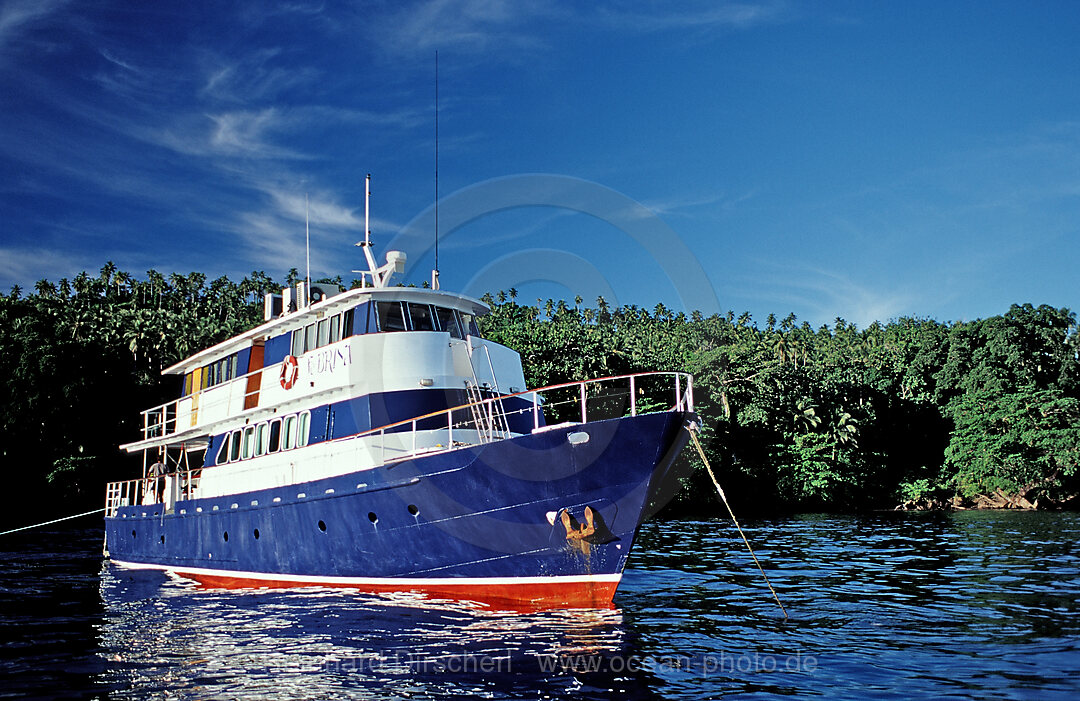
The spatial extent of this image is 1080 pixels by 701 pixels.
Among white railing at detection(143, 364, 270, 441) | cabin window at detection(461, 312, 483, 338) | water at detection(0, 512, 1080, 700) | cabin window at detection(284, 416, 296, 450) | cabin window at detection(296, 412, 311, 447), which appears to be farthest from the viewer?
white railing at detection(143, 364, 270, 441)

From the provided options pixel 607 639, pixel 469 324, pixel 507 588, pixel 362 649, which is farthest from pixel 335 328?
pixel 607 639

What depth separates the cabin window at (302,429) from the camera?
67.6ft

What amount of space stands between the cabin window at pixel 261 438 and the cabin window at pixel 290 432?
1.02 metres

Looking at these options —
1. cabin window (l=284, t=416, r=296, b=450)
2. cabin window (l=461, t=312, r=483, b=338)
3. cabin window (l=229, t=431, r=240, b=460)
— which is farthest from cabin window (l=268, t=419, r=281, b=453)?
cabin window (l=461, t=312, r=483, b=338)

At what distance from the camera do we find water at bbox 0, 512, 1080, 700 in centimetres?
1066

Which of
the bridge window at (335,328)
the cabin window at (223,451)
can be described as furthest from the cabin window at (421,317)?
the cabin window at (223,451)

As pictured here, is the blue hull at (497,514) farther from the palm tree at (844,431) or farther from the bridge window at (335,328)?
the palm tree at (844,431)

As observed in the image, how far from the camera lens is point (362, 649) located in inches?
506

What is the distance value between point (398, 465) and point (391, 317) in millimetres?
4280

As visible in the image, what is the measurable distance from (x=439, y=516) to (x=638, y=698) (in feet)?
23.0

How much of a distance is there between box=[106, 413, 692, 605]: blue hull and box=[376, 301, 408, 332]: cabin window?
369 cm

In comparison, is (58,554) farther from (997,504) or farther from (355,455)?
(997,504)

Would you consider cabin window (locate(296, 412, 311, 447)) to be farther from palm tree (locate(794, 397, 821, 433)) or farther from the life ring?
palm tree (locate(794, 397, 821, 433))

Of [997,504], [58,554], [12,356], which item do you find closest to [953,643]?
[58,554]
